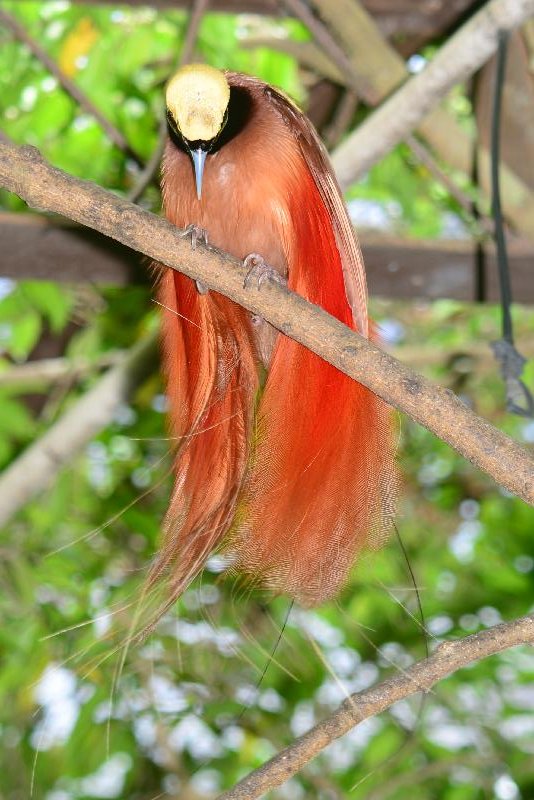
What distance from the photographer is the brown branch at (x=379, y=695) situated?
0.98 metres

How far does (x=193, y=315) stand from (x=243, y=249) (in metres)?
0.14

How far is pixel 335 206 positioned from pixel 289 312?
1.16ft

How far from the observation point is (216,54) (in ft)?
6.91

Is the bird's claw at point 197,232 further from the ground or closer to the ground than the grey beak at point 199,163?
closer to the ground

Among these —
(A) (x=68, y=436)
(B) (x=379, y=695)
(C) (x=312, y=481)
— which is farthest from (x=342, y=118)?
(B) (x=379, y=695)

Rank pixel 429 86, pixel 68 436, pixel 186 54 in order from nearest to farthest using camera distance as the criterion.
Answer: pixel 429 86 → pixel 186 54 → pixel 68 436

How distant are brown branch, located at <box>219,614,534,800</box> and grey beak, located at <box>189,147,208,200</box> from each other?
0.70m

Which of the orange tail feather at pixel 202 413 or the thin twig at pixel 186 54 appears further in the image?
the thin twig at pixel 186 54

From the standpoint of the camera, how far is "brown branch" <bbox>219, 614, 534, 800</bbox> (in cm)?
98

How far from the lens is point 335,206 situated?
1.41 meters

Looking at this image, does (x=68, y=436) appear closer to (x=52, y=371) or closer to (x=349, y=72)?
(x=52, y=371)

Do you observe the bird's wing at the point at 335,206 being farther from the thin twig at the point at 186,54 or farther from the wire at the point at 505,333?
the thin twig at the point at 186,54

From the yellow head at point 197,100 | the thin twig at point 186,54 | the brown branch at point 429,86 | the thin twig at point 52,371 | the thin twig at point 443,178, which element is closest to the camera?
the yellow head at point 197,100

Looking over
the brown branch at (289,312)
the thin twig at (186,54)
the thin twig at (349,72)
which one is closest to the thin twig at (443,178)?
the thin twig at (349,72)
